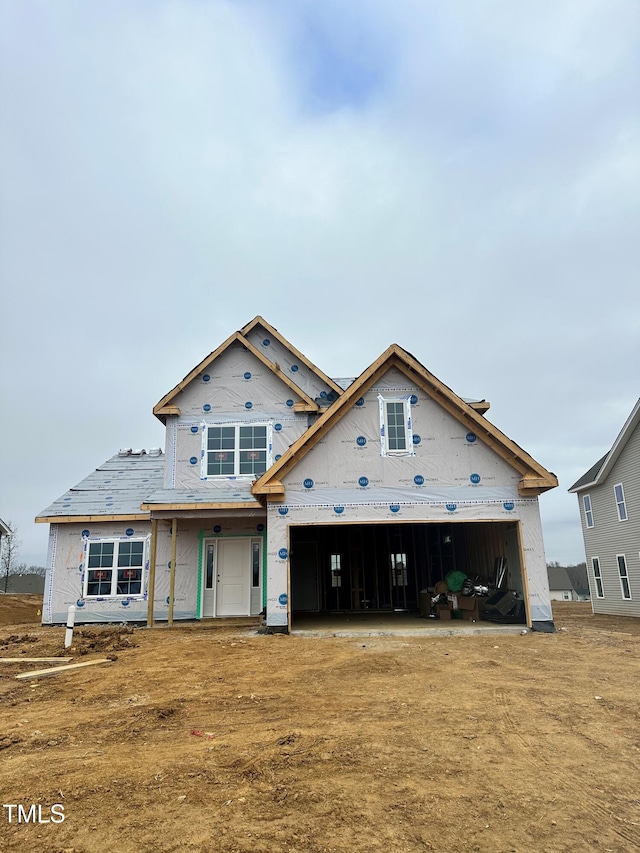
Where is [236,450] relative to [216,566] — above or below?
above

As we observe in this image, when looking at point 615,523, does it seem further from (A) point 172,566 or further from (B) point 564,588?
(B) point 564,588

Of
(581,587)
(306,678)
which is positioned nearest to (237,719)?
(306,678)

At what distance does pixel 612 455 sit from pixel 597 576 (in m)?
6.24

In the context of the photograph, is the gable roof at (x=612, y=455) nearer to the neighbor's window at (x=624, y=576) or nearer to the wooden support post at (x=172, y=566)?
the neighbor's window at (x=624, y=576)

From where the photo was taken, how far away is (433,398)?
13.1 metres

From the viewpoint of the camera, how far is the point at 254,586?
1603cm

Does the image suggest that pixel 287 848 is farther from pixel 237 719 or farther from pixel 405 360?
pixel 405 360

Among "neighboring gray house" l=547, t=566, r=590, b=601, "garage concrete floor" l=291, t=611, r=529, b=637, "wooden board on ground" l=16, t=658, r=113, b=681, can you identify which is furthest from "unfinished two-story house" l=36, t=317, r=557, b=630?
"neighboring gray house" l=547, t=566, r=590, b=601

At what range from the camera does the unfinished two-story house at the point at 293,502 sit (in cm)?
1253

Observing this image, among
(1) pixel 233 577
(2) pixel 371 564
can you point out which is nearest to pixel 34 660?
(1) pixel 233 577

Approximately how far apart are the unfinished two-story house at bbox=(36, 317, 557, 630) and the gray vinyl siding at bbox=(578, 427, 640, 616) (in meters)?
7.82

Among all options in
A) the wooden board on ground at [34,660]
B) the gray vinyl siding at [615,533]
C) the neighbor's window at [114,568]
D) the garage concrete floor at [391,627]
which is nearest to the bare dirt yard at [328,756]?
the wooden board on ground at [34,660]

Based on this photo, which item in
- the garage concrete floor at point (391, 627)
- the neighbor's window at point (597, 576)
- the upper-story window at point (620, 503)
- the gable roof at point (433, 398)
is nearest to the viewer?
the garage concrete floor at point (391, 627)

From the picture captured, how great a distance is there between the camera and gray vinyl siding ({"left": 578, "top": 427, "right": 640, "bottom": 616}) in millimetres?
21391
